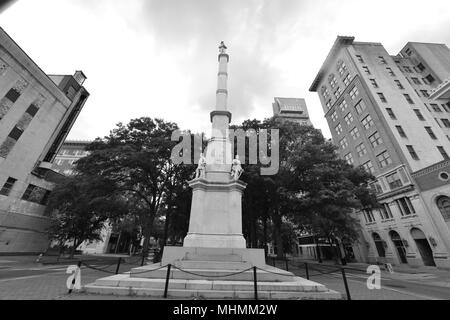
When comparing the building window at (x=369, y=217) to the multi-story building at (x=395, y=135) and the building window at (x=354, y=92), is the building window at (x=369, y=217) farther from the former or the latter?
the building window at (x=354, y=92)

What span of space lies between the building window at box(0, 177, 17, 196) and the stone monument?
2817 centimetres

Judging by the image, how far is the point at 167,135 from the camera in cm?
2295

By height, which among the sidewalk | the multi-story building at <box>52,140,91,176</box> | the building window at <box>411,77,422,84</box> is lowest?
the sidewalk

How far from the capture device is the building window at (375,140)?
33188 mm

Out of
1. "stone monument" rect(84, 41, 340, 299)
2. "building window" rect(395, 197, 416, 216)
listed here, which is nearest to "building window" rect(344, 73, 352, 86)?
"building window" rect(395, 197, 416, 216)

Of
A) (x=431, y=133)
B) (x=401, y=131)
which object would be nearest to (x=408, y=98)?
(x=431, y=133)

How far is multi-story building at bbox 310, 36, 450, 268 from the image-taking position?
26.2m

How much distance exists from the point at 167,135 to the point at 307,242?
56605mm

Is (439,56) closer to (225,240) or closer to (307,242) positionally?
(307,242)

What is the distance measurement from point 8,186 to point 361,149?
171 ft

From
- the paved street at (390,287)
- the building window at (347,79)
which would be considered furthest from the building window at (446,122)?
the paved street at (390,287)

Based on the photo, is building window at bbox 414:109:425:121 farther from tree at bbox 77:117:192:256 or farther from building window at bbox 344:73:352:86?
tree at bbox 77:117:192:256

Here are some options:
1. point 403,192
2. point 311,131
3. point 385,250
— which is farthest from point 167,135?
point 385,250

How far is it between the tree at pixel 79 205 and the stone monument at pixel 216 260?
41.5 feet
